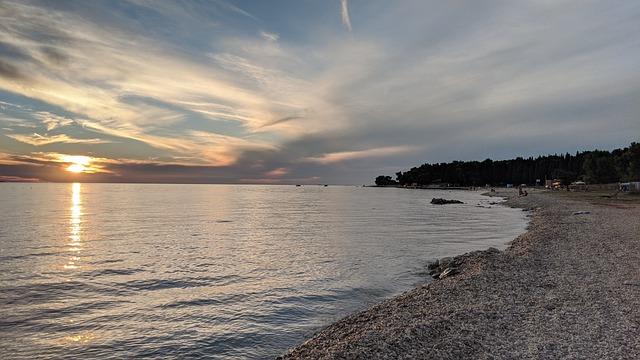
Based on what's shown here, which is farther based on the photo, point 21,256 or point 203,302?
point 21,256

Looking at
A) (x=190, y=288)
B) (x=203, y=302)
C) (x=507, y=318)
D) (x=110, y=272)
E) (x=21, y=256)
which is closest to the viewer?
(x=507, y=318)

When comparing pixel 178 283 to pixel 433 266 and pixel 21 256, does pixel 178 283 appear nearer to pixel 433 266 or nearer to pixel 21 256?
pixel 433 266

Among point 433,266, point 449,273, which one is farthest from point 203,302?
point 433,266

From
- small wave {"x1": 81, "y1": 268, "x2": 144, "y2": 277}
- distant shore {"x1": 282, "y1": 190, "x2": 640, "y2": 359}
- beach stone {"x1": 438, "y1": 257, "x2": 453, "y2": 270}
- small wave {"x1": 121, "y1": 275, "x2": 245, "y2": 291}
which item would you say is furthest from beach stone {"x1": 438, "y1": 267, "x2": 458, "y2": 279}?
small wave {"x1": 81, "y1": 268, "x2": 144, "y2": 277}

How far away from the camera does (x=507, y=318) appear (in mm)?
12398

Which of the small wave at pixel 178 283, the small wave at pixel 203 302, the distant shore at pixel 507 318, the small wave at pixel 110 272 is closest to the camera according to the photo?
the distant shore at pixel 507 318

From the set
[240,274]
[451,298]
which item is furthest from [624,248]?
[240,274]

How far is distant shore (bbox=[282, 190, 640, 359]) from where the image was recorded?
10.0 m

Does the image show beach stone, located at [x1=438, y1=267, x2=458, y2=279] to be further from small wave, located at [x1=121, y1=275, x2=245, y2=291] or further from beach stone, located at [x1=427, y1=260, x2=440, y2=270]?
small wave, located at [x1=121, y1=275, x2=245, y2=291]

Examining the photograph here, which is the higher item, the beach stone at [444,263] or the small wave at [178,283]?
the beach stone at [444,263]

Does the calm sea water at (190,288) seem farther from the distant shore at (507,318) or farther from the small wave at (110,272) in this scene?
the distant shore at (507,318)

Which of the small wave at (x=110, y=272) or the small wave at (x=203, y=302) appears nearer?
the small wave at (x=203, y=302)

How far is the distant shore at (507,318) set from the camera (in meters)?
10.0

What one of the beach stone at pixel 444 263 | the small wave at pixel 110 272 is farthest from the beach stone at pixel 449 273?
the small wave at pixel 110 272
